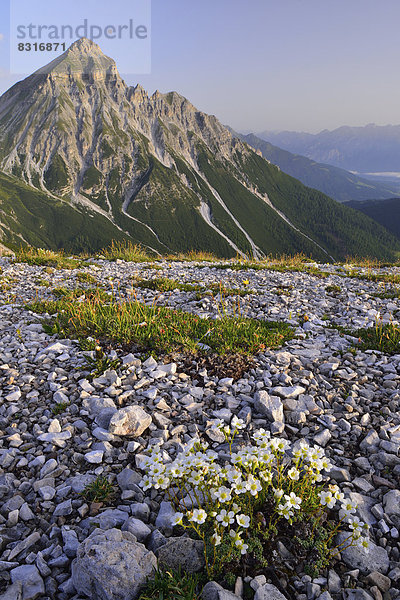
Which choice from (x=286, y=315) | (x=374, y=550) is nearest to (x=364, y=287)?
(x=286, y=315)

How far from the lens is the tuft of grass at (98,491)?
3757 millimetres

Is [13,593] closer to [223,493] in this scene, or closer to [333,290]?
[223,493]

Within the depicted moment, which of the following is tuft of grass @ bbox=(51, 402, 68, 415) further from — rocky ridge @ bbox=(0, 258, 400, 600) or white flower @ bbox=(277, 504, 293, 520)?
white flower @ bbox=(277, 504, 293, 520)

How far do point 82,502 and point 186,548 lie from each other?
1.40 metres

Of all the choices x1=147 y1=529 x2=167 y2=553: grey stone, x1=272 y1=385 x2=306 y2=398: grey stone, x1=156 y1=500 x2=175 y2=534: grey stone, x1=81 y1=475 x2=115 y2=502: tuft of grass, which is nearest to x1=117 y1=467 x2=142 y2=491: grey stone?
x1=81 y1=475 x2=115 y2=502: tuft of grass

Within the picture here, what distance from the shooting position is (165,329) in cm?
776

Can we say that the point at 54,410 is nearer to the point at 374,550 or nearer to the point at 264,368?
the point at 264,368

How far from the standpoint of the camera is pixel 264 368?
6.61m

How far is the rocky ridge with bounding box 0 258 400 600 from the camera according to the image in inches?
114

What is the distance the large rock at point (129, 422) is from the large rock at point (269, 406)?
1820mm

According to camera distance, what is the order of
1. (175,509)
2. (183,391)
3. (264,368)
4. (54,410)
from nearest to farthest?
(175,509) < (54,410) < (183,391) < (264,368)

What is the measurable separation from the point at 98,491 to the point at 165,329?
4.27 metres

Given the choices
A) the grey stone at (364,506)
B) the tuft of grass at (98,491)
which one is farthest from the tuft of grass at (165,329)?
the grey stone at (364,506)

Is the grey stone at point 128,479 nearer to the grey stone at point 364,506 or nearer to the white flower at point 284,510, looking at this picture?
the white flower at point 284,510
